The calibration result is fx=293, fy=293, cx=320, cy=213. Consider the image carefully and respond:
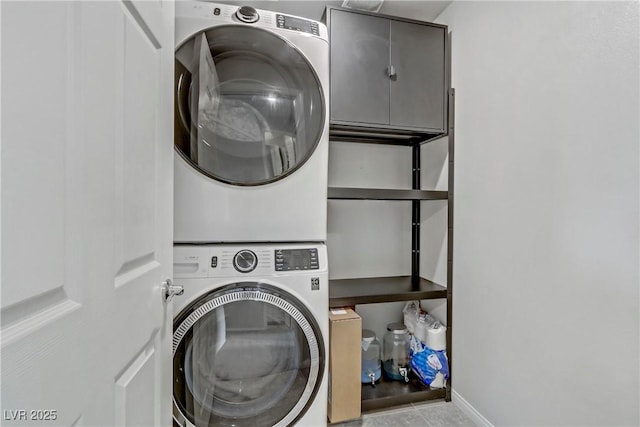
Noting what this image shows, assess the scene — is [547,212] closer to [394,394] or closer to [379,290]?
[379,290]

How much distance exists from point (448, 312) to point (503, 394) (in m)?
0.46

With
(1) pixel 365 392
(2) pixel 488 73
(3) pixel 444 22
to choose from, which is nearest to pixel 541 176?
(2) pixel 488 73

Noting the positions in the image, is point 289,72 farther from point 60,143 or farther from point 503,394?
point 503,394

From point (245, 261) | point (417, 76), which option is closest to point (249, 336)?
point (245, 261)

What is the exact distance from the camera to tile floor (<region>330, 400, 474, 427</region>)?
1.55 meters

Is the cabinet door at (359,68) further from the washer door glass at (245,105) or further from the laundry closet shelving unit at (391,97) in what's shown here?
the washer door glass at (245,105)

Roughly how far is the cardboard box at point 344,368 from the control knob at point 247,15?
4.71 ft

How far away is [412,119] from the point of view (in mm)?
1643

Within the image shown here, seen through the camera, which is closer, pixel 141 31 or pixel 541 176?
pixel 141 31

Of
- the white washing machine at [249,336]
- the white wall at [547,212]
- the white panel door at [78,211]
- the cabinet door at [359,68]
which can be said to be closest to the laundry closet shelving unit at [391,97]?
the cabinet door at [359,68]

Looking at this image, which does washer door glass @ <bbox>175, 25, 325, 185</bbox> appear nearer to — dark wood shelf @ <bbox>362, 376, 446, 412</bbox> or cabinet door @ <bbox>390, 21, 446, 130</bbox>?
cabinet door @ <bbox>390, 21, 446, 130</bbox>

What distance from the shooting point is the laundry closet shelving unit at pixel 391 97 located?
5.05 feet

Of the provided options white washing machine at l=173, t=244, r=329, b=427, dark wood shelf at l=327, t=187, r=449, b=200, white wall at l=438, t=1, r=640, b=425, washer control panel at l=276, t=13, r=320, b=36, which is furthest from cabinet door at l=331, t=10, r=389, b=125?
white washing machine at l=173, t=244, r=329, b=427

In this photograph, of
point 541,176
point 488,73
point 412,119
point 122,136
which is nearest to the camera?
point 122,136
